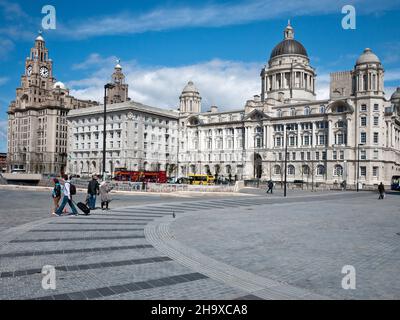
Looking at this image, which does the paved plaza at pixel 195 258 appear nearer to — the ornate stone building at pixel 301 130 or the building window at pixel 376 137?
the ornate stone building at pixel 301 130

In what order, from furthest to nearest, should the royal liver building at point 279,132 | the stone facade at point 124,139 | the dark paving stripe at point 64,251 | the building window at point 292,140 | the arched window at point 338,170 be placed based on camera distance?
the stone facade at point 124,139 < the building window at point 292,140 < the arched window at point 338,170 < the royal liver building at point 279,132 < the dark paving stripe at point 64,251

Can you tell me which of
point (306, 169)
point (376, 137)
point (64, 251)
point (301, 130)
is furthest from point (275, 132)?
Answer: point (64, 251)

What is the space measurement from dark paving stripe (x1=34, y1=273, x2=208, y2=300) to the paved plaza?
2 centimetres

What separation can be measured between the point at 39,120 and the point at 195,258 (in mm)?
127330

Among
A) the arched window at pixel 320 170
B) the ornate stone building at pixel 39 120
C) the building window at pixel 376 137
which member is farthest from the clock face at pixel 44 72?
the building window at pixel 376 137

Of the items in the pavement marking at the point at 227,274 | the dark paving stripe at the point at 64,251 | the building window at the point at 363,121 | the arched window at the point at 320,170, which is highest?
the building window at the point at 363,121

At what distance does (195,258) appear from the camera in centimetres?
920

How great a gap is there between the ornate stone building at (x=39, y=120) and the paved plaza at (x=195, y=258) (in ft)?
352

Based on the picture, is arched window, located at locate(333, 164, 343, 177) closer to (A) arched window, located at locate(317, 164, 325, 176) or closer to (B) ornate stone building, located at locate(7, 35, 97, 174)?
(A) arched window, located at locate(317, 164, 325, 176)

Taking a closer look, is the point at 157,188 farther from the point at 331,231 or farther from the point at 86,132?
the point at 86,132

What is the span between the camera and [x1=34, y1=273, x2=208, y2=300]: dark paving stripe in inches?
246

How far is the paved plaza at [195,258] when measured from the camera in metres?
6.66

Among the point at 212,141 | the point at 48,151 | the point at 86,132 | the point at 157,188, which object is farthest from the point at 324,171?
the point at 48,151

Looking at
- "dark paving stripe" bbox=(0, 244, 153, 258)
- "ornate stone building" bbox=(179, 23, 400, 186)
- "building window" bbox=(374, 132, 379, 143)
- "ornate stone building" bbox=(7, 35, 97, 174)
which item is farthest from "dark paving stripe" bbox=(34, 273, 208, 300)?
"ornate stone building" bbox=(7, 35, 97, 174)
